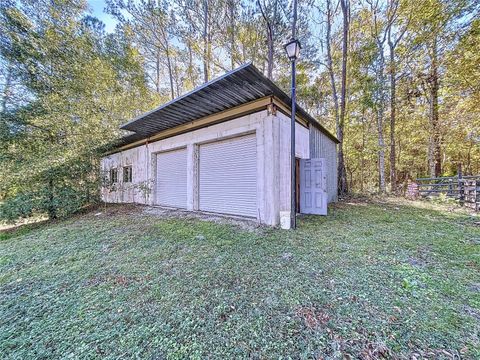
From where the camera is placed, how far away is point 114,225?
5.20 meters

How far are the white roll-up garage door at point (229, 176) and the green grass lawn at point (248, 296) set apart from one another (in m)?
1.46

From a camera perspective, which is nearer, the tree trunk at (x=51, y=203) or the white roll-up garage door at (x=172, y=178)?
the tree trunk at (x=51, y=203)

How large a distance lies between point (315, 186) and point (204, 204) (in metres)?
3.50

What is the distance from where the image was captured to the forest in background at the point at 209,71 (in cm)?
687

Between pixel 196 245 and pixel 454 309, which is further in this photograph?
pixel 196 245

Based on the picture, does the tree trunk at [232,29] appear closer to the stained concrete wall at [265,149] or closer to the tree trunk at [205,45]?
the tree trunk at [205,45]

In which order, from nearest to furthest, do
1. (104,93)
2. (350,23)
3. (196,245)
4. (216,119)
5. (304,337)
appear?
(304,337) < (196,245) < (216,119) < (104,93) < (350,23)

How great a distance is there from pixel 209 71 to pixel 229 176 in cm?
827

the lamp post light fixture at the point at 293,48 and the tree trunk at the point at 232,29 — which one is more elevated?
the tree trunk at the point at 232,29

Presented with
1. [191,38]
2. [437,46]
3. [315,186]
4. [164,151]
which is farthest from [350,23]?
[164,151]

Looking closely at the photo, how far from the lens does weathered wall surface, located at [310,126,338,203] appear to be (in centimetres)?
693

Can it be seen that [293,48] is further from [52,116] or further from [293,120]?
[52,116]

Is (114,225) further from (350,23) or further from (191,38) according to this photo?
(350,23)

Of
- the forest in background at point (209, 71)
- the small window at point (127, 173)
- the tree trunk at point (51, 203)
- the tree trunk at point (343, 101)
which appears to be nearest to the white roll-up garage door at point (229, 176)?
the forest in background at point (209, 71)
